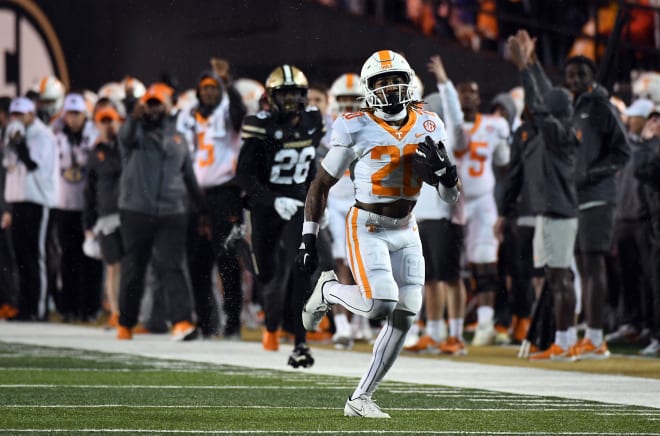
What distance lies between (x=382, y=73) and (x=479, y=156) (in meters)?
5.68

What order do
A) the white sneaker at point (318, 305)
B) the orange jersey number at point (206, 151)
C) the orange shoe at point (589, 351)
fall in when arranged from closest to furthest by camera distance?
the white sneaker at point (318, 305) → the orange shoe at point (589, 351) → the orange jersey number at point (206, 151)

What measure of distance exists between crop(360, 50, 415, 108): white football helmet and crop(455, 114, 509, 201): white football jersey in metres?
A: 5.39

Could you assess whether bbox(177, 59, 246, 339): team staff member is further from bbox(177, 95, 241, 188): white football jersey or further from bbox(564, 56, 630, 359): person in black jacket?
bbox(564, 56, 630, 359): person in black jacket

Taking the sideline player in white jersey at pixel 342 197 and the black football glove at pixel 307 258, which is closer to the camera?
the black football glove at pixel 307 258

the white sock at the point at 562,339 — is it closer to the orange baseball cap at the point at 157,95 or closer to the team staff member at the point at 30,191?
the orange baseball cap at the point at 157,95

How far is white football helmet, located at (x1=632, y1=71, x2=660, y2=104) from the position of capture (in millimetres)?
15328

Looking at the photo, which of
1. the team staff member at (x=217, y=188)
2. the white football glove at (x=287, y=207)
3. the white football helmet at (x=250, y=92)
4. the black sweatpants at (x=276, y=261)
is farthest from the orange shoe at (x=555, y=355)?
the white football helmet at (x=250, y=92)

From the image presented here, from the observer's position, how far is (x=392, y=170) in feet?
27.0

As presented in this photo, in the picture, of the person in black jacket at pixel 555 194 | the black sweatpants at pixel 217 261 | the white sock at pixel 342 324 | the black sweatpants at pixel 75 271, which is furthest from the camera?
the black sweatpants at pixel 75 271

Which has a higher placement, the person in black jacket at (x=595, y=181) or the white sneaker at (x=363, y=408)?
the person in black jacket at (x=595, y=181)

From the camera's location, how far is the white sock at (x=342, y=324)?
13.7m

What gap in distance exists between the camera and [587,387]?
9.84m

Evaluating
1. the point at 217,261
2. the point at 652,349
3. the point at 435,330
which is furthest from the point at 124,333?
the point at 652,349

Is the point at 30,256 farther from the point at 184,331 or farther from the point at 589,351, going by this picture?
the point at 589,351
